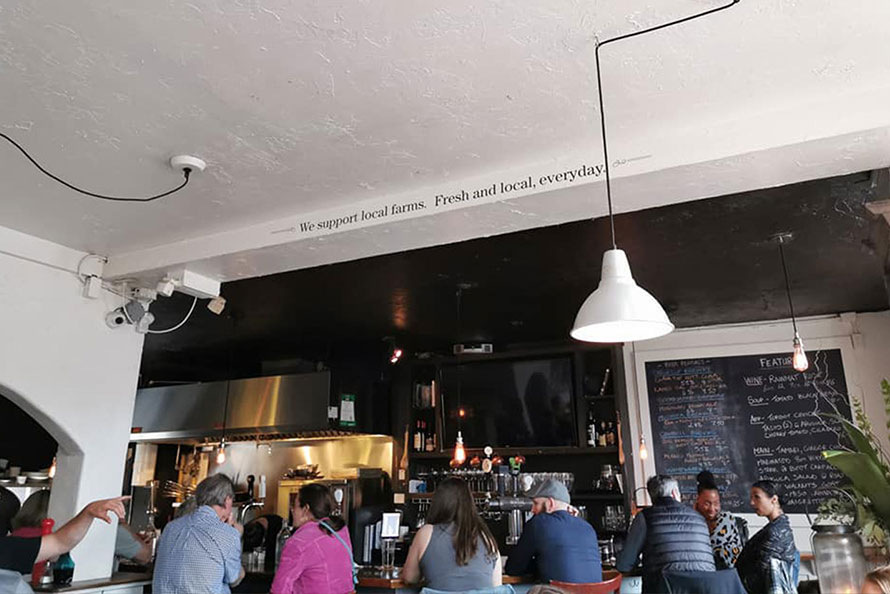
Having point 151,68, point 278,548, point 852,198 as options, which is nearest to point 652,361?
point 852,198

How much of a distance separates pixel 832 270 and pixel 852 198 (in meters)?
1.38

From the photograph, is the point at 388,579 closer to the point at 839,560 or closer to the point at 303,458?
the point at 839,560

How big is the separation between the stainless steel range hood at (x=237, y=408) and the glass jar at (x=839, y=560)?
180 inches

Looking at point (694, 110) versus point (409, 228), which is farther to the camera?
point (409, 228)

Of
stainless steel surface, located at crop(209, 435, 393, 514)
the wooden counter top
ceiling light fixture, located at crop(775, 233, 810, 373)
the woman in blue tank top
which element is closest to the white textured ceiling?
the woman in blue tank top

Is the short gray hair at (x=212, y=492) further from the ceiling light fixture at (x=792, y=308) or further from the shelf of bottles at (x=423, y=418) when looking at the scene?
the shelf of bottles at (x=423, y=418)

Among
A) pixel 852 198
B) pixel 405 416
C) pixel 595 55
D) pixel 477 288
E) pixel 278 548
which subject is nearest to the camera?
pixel 595 55

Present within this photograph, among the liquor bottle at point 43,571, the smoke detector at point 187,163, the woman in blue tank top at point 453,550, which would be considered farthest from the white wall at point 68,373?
the woman in blue tank top at point 453,550

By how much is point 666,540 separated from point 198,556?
7.75 feet

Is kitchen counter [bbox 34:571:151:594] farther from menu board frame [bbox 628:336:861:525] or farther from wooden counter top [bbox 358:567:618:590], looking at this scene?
menu board frame [bbox 628:336:861:525]

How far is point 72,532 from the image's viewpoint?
2.66 metres

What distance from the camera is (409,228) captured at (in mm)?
3168

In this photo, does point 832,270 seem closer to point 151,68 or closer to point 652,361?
point 652,361

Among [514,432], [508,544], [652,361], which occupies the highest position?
[652,361]
